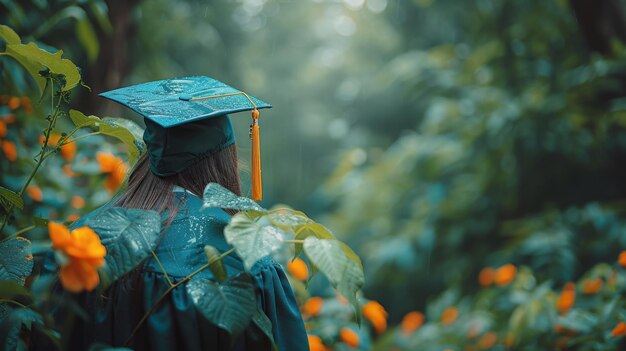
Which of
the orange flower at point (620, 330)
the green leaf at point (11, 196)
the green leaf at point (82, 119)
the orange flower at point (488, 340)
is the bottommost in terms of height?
the orange flower at point (488, 340)

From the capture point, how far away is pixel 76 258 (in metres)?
0.91

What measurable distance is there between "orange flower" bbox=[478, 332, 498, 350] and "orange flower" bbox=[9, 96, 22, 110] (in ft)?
7.87

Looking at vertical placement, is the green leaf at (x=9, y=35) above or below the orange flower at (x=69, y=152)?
above

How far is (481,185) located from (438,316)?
0.96 m

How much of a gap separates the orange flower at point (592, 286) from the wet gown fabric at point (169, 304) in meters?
1.75

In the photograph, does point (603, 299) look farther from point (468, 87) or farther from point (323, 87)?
point (323, 87)

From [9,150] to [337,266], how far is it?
4.83ft

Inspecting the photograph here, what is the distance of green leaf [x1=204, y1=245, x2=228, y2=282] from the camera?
3.58 feet

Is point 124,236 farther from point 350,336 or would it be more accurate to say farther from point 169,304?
point 350,336

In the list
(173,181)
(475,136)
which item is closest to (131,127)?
(173,181)

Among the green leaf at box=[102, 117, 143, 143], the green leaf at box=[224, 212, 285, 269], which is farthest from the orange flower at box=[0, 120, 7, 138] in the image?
the green leaf at box=[224, 212, 285, 269]

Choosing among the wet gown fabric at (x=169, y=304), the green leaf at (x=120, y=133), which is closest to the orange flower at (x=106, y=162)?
the green leaf at (x=120, y=133)

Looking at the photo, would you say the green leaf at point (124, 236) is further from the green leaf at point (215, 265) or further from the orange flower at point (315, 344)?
the orange flower at point (315, 344)

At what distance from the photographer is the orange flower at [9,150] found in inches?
77.7
